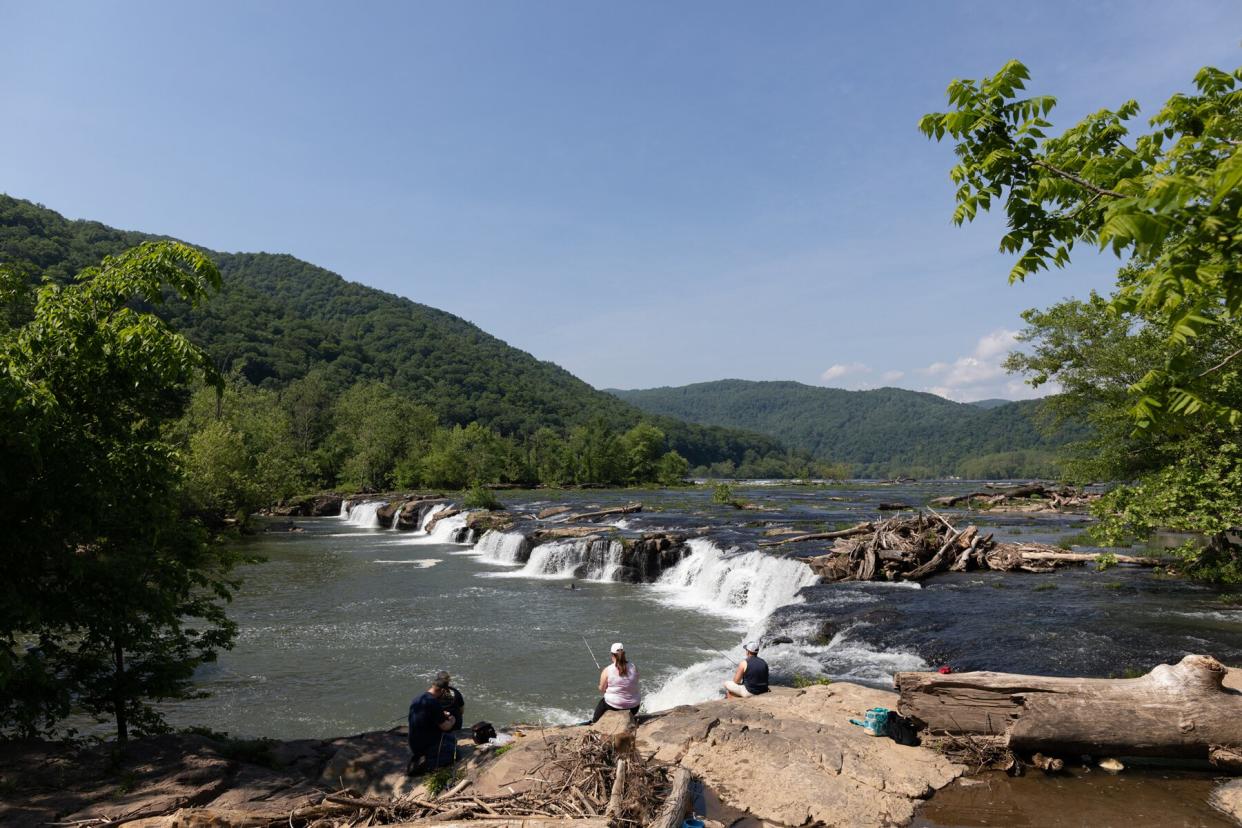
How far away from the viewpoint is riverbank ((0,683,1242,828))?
23.4ft

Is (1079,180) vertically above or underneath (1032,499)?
above

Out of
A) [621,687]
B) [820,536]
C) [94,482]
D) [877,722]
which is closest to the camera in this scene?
[94,482]

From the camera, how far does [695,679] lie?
14.7 m

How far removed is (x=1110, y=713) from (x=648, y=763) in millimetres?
5781

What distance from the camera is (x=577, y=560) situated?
30359 millimetres

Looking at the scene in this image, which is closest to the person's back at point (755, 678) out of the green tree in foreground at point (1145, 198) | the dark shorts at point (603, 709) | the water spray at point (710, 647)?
the dark shorts at point (603, 709)

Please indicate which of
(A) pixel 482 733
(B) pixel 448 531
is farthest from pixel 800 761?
(B) pixel 448 531

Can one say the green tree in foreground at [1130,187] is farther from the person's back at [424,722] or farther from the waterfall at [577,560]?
the waterfall at [577,560]

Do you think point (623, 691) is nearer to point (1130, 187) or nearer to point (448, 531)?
point (1130, 187)

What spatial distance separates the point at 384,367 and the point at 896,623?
154 m

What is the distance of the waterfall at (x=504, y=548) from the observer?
34250 millimetres

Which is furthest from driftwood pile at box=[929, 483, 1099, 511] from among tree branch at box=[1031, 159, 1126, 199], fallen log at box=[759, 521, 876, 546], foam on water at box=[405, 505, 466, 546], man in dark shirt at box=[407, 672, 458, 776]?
man in dark shirt at box=[407, 672, 458, 776]

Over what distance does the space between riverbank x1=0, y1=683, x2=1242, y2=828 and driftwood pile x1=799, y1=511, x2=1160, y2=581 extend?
14264 millimetres

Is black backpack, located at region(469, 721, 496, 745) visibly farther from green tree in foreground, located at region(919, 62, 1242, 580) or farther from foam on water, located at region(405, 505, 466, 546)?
foam on water, located at region(405, 505, 466, 546)
